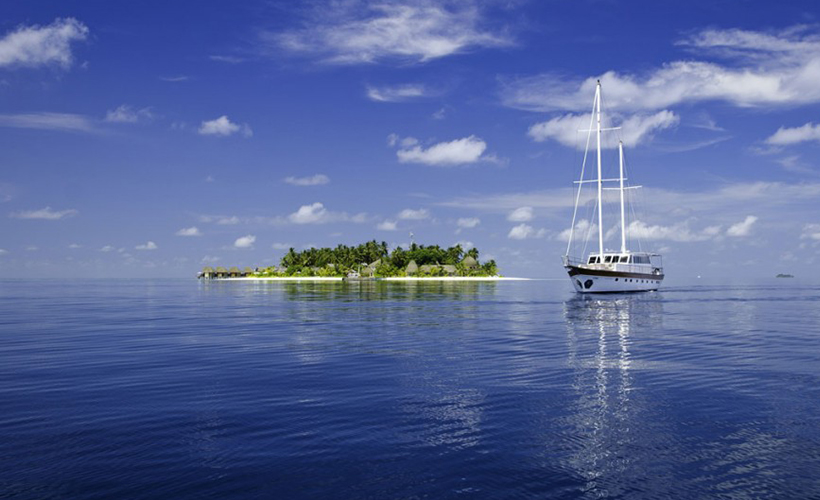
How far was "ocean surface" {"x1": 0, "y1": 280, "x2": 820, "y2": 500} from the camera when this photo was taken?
11109 millimetres

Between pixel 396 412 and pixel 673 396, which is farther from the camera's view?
pixel 673 396

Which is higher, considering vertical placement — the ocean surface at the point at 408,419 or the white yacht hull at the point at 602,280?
the white yacht hull at the point at 602,280

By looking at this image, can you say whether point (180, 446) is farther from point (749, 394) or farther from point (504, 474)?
point (749, 394)

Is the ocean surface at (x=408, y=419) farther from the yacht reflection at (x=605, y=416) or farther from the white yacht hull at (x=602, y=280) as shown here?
the white yacht hull at (x=602, y=280)

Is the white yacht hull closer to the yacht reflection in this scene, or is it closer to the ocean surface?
the yacht reflection

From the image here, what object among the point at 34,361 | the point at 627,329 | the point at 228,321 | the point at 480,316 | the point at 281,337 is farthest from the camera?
the point at 480,316

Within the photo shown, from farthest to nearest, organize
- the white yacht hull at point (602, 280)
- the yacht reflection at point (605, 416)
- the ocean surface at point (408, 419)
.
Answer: the white yacht hull at point (602, 280) < the yacht reflection at point (605, 416) < the ocean surface at point (408, 419)

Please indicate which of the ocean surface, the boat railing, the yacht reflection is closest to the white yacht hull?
the boat railing

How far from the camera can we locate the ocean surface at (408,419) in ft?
36.4

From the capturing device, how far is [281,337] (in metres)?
34.9

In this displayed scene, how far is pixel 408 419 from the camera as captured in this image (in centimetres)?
1557

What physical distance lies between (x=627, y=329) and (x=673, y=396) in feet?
73.5

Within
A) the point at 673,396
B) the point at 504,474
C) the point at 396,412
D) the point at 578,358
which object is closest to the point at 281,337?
the point at 578,358

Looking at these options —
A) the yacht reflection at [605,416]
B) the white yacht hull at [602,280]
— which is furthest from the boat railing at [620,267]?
the yacht reflection at [605,416]
